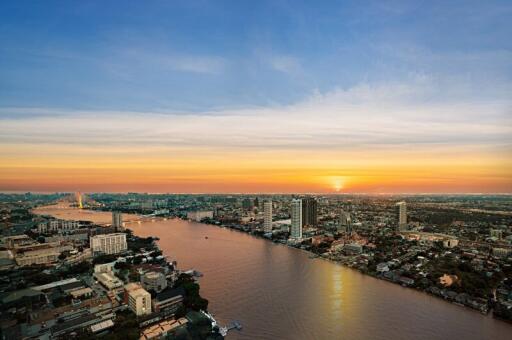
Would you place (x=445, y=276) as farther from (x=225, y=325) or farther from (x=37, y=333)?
(x=37, y=333)

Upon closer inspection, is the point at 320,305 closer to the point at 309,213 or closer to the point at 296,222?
the point at 296,222

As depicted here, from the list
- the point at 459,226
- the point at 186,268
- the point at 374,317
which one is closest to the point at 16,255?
the point at 186,268

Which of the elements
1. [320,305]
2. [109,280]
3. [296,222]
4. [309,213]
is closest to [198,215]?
[309,213]

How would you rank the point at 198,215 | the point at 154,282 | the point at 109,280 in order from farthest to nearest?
1. the point at 198,215
2. the point at 109,280
3. the point at 154,282

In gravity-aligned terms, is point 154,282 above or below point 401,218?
below

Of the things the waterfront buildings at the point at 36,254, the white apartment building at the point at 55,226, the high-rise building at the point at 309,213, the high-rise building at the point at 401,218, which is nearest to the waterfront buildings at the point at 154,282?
the waterfront buildings at the point at 36,254

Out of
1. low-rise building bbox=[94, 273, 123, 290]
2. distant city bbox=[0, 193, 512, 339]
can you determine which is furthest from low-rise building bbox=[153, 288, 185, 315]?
low-rise building bbox=[94, 273, 123, 290]

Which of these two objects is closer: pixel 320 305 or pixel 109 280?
pixel 320 305
